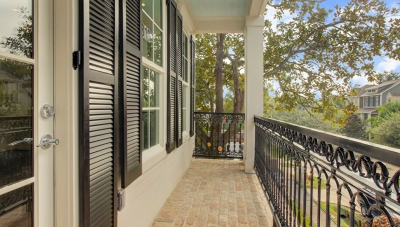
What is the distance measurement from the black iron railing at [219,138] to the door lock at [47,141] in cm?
407

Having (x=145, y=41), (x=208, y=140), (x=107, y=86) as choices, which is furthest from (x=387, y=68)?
(x=107, y=86)

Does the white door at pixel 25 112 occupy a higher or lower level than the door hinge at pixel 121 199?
higher

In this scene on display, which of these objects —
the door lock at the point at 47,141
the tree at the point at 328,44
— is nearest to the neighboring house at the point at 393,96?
the tree at the point at 328,44

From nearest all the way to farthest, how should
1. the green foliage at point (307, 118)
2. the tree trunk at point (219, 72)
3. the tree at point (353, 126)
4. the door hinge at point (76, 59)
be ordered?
1. the door hinge at point (76, 59)
2. the tree at point (353, 126)
3. the tree trunk at point (219, 72)
4. the green foliage at point (307, 118)

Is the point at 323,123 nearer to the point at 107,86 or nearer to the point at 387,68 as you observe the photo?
the point at 387,68

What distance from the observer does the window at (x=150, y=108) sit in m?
2.05

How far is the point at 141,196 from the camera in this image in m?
1.89

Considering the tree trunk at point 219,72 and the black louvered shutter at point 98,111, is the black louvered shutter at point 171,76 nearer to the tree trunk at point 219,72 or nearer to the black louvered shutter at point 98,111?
the black louvered shutter at point 98,111

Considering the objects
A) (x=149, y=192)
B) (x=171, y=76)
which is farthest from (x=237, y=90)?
(x=149, y=192)

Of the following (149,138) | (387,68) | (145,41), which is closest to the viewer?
(145,41)

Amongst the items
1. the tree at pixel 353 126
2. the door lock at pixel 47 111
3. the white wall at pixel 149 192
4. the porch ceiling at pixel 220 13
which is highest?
the porch ceiling at pixel 220 13

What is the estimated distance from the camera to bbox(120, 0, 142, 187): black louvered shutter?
4.80 feet

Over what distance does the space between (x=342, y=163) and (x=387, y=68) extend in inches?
285

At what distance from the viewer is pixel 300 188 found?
1466mm
